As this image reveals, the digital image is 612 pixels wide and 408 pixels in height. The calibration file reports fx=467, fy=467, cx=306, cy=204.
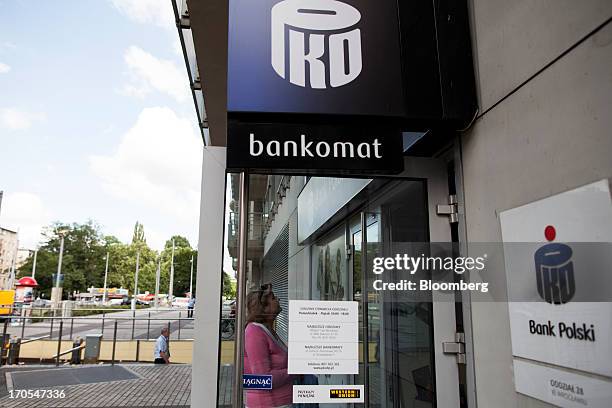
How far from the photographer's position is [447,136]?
2564 millimetres

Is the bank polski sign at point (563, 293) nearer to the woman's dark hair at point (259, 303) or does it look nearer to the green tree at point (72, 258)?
the woman's dark hair at point (259, 303)

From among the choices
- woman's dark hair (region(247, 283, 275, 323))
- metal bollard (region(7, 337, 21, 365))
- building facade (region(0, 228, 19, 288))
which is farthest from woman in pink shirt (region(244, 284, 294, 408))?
building facade (region(0, 228, 19, 288))

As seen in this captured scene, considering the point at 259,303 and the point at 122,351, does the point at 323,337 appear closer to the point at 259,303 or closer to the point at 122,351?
the point at 259,303

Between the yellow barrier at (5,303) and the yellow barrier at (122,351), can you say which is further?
the yellow barrier at (5,303)

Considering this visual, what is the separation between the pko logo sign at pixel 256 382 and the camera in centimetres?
245

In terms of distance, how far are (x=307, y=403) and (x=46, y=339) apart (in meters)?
14.7

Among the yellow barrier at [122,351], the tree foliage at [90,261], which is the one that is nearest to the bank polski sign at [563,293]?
the yellow barrier at [122,351]

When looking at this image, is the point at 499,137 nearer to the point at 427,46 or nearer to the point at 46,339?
the point at 427,46

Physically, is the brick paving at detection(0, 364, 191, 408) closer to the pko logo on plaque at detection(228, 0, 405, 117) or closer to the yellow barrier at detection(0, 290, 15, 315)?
the pko logo on plaque at detection(228, 0, 405, 117)

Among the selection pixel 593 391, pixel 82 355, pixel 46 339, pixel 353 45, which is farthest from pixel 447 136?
pixel 46 339

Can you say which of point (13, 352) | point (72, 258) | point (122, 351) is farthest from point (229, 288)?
point (72, 258)

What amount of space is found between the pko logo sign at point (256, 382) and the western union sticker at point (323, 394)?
0.47 feet

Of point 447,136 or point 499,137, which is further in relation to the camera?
point 447,136

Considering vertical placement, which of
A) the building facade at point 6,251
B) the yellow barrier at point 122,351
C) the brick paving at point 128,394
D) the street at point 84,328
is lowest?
the brick paving at point 128,394
